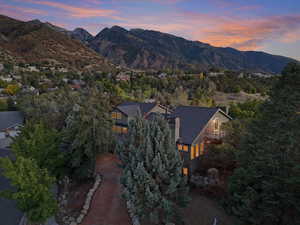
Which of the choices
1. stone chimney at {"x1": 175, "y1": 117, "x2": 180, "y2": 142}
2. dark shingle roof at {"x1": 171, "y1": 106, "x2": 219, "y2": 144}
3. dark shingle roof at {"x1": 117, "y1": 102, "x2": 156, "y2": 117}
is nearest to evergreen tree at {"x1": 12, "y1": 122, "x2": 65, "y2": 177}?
dark shingle roof at {"x1": 117, "y1": 102, "x2": 156, "y2": 117}

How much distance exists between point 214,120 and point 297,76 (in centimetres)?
1054

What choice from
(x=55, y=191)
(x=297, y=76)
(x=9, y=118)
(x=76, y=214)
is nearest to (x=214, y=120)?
(x=297, y=76)

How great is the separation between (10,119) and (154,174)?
3402 centimetres

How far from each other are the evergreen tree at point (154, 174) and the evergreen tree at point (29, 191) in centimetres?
468

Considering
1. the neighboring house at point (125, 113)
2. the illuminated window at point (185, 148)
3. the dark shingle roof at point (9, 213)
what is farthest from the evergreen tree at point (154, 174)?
the neighboring house at point (125, 113)

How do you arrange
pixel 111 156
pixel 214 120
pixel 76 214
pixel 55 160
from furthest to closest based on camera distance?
pixel 111 156 < pixel 214 120 < pixel 55 160 < pixel 76 214

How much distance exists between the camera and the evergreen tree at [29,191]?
40.9 feet

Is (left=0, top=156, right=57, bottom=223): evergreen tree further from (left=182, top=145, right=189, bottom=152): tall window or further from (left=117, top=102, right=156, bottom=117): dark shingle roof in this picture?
(left=117, top=102, right=156, bottom=117): dark shingle roof

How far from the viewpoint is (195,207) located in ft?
53.3

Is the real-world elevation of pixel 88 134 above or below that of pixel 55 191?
above

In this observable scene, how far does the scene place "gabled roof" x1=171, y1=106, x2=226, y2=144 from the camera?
19.6 meters

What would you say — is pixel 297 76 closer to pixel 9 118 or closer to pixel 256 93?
pixel 9 118

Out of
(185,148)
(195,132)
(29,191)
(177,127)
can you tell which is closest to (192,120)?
(195,132)

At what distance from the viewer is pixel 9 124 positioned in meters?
36.1
